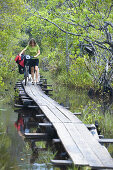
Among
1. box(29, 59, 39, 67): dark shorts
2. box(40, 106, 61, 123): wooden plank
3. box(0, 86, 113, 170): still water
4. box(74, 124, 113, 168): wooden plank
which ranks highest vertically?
box(29, 59, 39, 67): dark shorts

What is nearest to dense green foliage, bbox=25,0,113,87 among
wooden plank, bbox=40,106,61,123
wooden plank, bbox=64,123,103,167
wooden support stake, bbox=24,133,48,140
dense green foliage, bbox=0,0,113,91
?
dense green foliage, bbox=0,0,113,91

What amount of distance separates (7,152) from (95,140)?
1.57 metres

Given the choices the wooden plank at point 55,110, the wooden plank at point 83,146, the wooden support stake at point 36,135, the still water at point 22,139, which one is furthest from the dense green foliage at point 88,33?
the wooden support stake at point 36,135

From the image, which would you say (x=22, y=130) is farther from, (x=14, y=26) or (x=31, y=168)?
(x=14, y=26)

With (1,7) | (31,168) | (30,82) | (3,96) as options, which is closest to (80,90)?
(30,82)

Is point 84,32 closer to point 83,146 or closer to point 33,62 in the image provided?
point 33,62

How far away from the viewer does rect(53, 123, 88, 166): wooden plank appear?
16.8 feet

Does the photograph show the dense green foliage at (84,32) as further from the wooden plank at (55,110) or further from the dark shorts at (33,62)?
the wooden plank at (55,110)

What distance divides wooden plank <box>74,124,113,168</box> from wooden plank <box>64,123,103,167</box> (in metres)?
0.06

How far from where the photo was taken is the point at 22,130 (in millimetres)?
8383

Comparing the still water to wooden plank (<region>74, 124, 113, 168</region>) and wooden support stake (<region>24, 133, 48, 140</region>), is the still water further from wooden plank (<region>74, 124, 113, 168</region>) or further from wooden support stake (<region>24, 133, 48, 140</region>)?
wooden plank (<region>74, 124, 113, 168</region>)

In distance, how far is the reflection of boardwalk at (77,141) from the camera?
16.9ft

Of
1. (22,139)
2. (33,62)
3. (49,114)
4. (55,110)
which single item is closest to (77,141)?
(22,139)

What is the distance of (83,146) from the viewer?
586 centimetres
